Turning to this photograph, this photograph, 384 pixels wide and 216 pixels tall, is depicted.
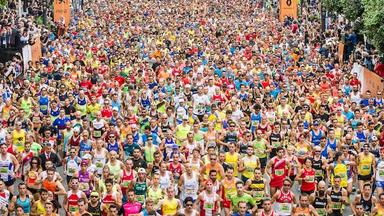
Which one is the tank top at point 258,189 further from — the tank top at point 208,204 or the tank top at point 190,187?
the tank top at point 190,187

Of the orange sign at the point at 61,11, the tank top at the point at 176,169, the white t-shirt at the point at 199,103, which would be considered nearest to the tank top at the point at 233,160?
the tank top at the point at 176,169

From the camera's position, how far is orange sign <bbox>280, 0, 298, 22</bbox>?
42375 millimetres

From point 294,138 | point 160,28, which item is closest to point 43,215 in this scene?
point 294,138

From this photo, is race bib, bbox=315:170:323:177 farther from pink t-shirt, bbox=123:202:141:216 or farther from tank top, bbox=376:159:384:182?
pink t-shirt, bbox=123:202:141:216

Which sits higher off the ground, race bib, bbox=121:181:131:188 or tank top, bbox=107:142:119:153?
tank top, bbox=107:142:119:153

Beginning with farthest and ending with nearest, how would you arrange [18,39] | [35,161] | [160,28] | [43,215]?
1. [160,28]
2. [18,39]
3. [35,161]
4. [43,215]

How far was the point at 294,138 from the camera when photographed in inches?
665

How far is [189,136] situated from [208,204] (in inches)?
115

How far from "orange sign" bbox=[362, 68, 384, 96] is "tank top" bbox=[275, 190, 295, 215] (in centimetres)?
1220

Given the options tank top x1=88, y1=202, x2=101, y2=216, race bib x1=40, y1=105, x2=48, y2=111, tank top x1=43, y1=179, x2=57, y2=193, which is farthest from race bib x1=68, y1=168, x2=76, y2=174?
race bib x1=40, y1=105, x2=48, y2=111

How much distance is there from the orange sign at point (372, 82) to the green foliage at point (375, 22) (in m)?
0.78

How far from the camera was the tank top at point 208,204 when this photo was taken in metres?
13.3

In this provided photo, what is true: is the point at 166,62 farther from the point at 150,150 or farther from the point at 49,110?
the point at 150,150

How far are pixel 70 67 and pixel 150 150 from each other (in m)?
9.85
